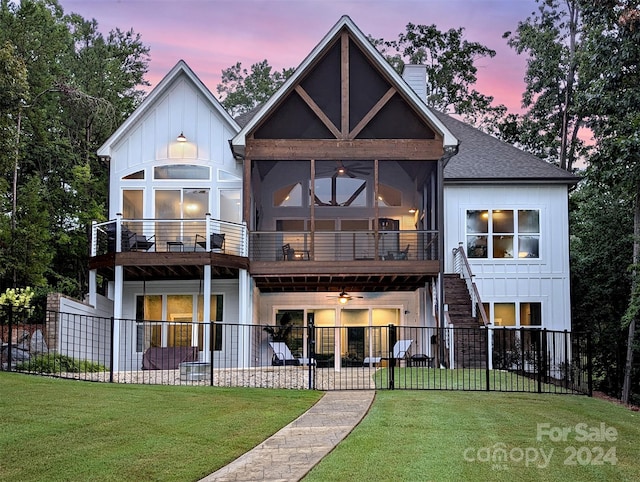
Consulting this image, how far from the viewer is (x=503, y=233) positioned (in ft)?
78.7

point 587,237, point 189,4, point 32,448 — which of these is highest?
point 189,4

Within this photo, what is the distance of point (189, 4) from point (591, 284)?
17.5m

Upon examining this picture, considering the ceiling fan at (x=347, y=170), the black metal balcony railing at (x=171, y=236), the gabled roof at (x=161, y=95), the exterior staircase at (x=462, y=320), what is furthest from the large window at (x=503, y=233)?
the gabled roof at (x=161, y=95)

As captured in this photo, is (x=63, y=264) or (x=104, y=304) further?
(x=63, y=264)

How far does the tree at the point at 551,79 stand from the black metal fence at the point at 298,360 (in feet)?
45.2

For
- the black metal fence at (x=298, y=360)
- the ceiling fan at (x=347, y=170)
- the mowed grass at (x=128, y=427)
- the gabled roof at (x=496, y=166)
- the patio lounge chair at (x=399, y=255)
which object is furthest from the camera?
the ceiling fan at (x=347, y=170)

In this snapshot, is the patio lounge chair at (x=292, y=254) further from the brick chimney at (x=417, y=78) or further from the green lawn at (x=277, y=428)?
the green lawn at (x=277, y=428)

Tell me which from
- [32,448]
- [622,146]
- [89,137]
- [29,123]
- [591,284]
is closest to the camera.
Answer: [32,448]

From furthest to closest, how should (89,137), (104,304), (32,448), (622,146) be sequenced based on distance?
(89,137) < (104,304) < (622,146) < (32,448)

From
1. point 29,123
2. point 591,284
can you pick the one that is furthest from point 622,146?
point 29,123

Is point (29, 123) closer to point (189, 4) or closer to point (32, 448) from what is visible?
point (189, 4)

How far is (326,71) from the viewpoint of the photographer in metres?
21.8

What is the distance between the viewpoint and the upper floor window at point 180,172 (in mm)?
23375

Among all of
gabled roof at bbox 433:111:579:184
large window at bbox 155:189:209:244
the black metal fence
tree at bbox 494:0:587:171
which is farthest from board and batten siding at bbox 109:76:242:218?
tree at bbox 494:0:587:171
